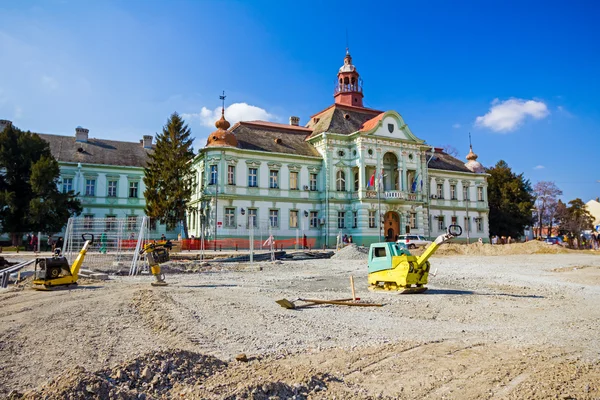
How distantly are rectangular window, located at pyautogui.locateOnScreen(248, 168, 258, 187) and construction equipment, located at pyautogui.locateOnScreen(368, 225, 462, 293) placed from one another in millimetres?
26397

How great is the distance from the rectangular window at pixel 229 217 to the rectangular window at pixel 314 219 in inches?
297

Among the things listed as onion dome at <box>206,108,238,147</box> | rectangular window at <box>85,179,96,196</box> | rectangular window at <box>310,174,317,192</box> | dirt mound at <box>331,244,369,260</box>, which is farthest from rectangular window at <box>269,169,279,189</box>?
rectangular window at <box>85,179,96,196</box>

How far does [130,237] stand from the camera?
54.3ft

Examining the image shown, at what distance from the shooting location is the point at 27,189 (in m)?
34.6

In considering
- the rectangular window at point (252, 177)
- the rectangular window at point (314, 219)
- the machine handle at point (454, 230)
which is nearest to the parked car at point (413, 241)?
the rectangular window at point (314, 219)

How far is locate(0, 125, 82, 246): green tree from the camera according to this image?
32.9 metres

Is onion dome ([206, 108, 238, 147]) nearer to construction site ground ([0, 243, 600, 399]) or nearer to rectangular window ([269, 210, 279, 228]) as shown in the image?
rectangular window ([269, 210, 279, 228])

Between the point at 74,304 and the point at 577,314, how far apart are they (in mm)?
10383

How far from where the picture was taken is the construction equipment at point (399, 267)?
11406 millimetres

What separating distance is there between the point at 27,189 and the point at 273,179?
19.9m

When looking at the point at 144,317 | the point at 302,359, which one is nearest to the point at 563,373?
the point at 302,359

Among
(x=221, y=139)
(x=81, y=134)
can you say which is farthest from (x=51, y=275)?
(x=81, y=134)

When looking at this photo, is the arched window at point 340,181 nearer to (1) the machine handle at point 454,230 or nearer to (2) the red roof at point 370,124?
(2) the red roof at point 370,124

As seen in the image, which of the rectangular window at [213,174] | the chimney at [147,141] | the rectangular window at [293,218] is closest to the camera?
the rectangular window at [213,174]
